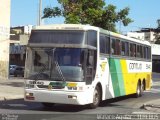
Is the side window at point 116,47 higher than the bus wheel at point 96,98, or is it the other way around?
the side window at point 116,47

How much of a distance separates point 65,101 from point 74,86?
0.64m

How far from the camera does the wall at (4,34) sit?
3894 cm

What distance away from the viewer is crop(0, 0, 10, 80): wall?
38.9 m

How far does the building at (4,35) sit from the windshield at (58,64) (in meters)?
22.5

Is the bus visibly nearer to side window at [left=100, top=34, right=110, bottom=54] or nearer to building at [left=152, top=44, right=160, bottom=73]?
side window at [left=100, top=34, right=110, bottom=54]

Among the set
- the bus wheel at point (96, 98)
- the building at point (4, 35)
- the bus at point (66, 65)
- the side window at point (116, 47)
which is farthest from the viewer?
the building at point (4, 35)

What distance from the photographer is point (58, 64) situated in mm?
16453

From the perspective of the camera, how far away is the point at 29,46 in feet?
55.9

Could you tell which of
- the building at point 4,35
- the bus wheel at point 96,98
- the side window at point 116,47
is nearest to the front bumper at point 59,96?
the bus wheel at point 96,98

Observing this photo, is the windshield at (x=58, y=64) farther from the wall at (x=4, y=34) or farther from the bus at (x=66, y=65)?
the wall at (x=4, y=34)

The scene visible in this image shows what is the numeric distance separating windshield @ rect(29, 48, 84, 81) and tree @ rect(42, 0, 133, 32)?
39.9ft

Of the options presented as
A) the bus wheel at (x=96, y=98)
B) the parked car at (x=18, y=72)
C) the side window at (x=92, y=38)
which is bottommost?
the parked car at (x=18, y=72)

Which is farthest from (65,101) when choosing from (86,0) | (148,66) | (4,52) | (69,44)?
(4,52)

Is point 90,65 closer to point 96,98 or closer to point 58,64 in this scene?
point 58,64
